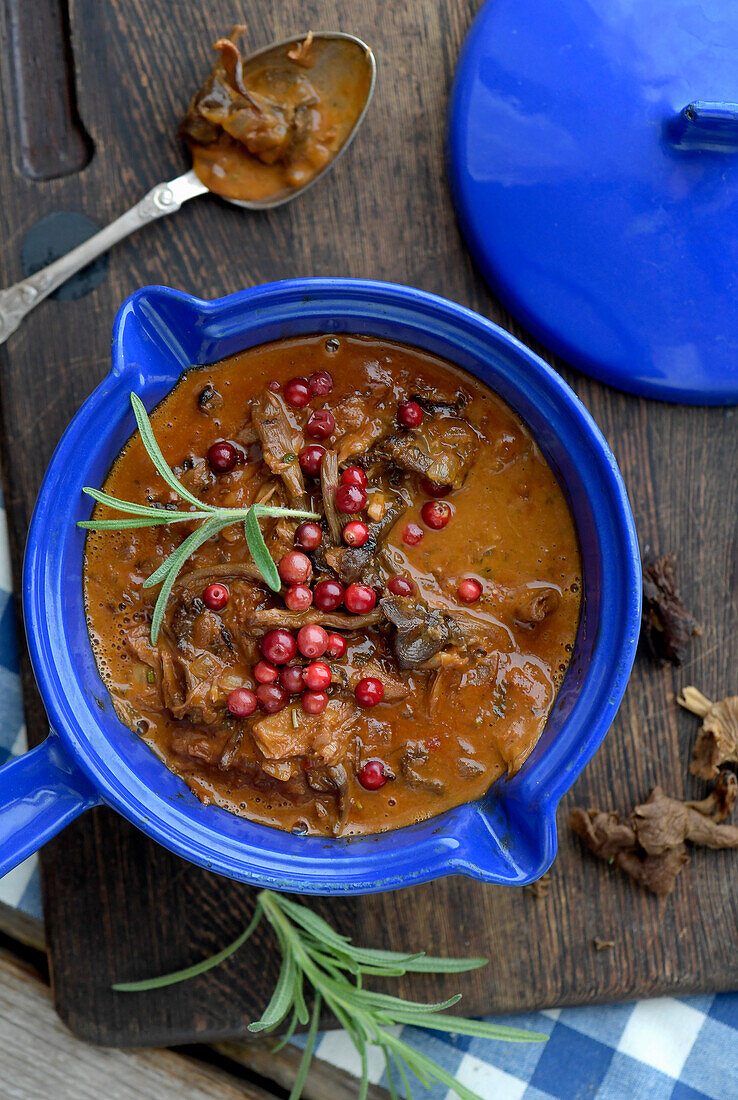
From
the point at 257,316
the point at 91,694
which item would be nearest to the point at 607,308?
the point at 257,316

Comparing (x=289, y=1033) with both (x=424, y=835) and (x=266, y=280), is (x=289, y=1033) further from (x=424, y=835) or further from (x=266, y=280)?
(x=266, y=280)

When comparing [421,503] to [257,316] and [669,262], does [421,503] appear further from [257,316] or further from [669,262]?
[669,262]

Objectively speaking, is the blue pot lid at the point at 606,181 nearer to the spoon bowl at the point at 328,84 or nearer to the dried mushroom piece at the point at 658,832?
the spoon bowl at the point at 328,84

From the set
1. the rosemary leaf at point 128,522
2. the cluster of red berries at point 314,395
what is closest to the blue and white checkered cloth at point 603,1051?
the rosemary leaf at point 128,522

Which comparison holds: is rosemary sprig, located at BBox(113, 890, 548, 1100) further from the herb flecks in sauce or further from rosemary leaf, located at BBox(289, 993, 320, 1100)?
the herb flecks in sauce

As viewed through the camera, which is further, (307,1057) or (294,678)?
(307,1057)

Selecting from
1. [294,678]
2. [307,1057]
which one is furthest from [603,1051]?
[294,678]
